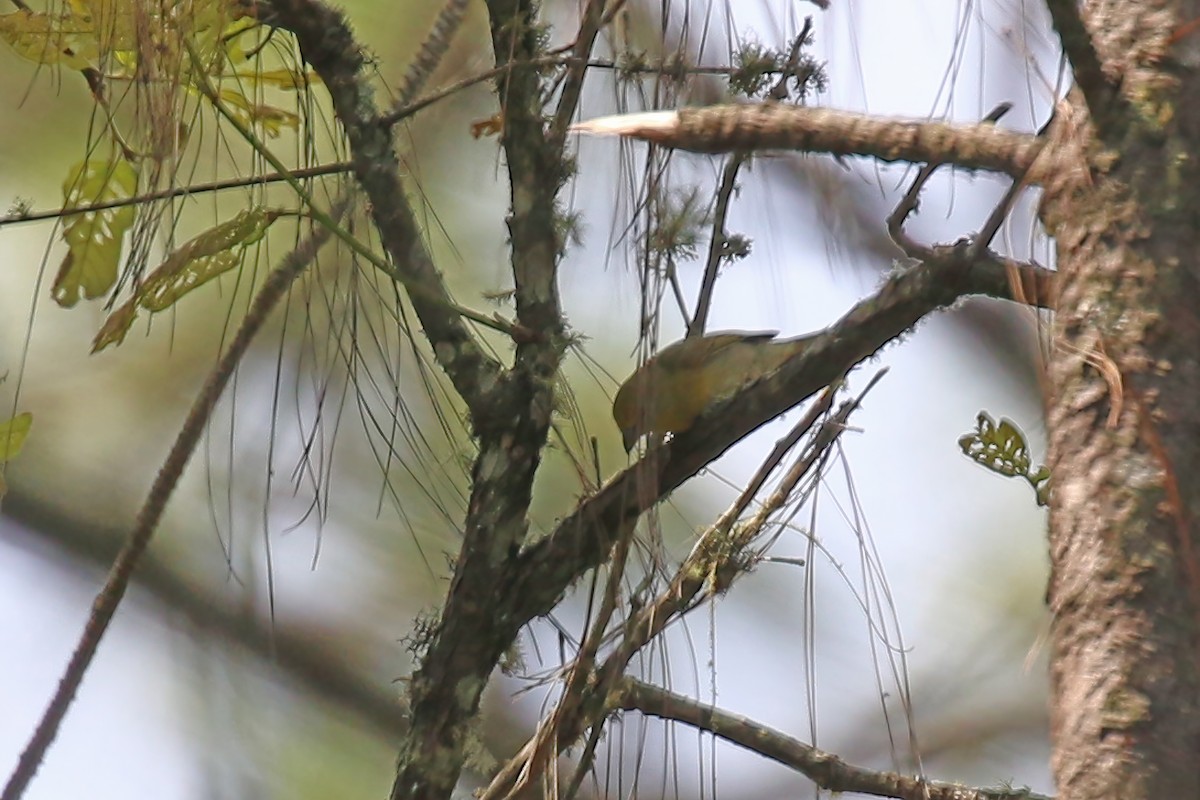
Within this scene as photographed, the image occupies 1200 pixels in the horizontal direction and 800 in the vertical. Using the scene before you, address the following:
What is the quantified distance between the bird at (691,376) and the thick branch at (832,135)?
155mm

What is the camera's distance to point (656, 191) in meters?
0.87

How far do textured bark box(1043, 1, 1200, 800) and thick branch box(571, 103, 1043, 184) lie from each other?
0.03m

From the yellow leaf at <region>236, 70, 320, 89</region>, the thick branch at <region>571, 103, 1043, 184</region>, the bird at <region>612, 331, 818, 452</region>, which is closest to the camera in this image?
the thick branch at <region>571, 103, 1043, 184</region>

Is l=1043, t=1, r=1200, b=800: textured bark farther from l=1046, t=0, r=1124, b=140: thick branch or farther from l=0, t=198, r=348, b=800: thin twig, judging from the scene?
l=0, t=198, r=348, b=800: thin twig

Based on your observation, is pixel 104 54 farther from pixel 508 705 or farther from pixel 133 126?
pixel 508 705

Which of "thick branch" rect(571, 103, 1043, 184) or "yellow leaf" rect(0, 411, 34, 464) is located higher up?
"thick branch" rect(571, 103, 1043, 184)

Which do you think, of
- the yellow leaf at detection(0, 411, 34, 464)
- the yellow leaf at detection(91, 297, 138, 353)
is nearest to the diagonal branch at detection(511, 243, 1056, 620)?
the yellow leaf at detection(91, 297, 138, 353)

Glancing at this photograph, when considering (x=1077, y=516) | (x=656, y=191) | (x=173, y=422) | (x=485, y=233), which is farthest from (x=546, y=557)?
(x=173, y=422)

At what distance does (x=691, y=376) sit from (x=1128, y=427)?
1.27 feet

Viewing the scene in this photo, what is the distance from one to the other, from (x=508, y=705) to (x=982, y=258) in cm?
94

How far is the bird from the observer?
0.84m

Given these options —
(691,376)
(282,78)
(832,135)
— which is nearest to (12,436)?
(282,78)

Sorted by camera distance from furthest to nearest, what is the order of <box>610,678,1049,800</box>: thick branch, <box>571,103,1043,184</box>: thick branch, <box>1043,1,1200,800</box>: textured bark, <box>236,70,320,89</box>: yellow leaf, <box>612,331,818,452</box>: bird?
<box>610,678,1049,800</box>: thick branch, <box>236,70,320,89</box>: yellow leaf, <box>612,331,818,452</box>: bird, <box>571,103,1043,184</box>: thick branch, <box>1043,1,1200,800</box>: textured bark

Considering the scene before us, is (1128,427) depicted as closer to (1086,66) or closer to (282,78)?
(1086,66)
